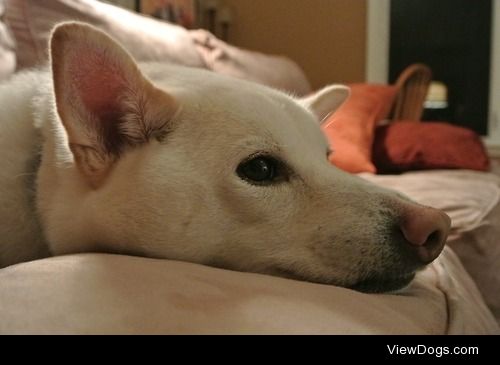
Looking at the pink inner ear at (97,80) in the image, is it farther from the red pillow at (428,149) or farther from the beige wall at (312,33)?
the beige wall at (312,33)

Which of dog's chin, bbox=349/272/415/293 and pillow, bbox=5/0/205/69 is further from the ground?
pillow, bbox=5/0/205/69

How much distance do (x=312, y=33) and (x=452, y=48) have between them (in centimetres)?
133

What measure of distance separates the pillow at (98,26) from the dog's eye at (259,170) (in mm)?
1029

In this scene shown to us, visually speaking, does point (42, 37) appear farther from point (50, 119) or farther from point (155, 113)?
point (155, 113)

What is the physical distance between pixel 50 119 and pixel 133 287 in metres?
0.51

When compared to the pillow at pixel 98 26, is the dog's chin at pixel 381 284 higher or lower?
lower

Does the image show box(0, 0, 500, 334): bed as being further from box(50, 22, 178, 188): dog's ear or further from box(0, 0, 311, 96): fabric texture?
box(0, 0, 311, 96): fabric texture

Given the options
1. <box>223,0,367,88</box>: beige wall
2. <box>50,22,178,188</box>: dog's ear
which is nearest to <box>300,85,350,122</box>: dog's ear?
<box>50,22,178,188</box>: dog's ear

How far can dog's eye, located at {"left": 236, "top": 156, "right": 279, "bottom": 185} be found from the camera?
2.89ft

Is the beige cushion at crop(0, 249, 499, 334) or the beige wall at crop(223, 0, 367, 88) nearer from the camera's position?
the beige cushion at crop(0, 249, 499, 334)

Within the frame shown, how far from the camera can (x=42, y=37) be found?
1.63 m

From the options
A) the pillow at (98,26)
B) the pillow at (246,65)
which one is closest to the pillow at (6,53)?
the pillow at (98,26)

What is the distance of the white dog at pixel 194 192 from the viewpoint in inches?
31.5
